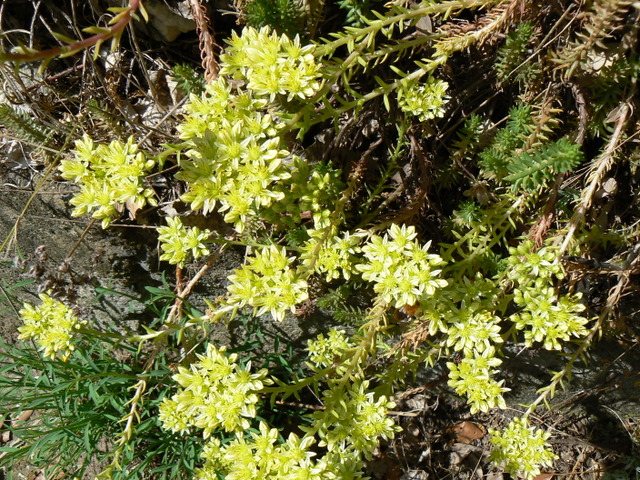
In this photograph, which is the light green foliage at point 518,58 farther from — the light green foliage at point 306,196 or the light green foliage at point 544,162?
the light green foliage at point 306,196

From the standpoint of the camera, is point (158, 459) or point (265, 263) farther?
point (158, 459)

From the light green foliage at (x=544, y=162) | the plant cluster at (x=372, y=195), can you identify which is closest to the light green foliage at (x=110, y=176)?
the plant cluster at (x=372, y=195)

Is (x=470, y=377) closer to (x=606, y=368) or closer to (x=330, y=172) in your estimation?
(x=330, y=172)

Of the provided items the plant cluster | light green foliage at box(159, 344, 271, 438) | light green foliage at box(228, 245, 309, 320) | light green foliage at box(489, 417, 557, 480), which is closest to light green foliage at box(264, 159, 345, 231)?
the plant cluster

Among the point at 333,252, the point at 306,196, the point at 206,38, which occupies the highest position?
the point at 206,38

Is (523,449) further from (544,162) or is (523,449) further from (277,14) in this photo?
(277,14)

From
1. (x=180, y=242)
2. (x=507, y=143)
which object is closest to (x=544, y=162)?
(x=507, y=143)

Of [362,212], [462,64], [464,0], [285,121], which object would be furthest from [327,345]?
[464,0]
